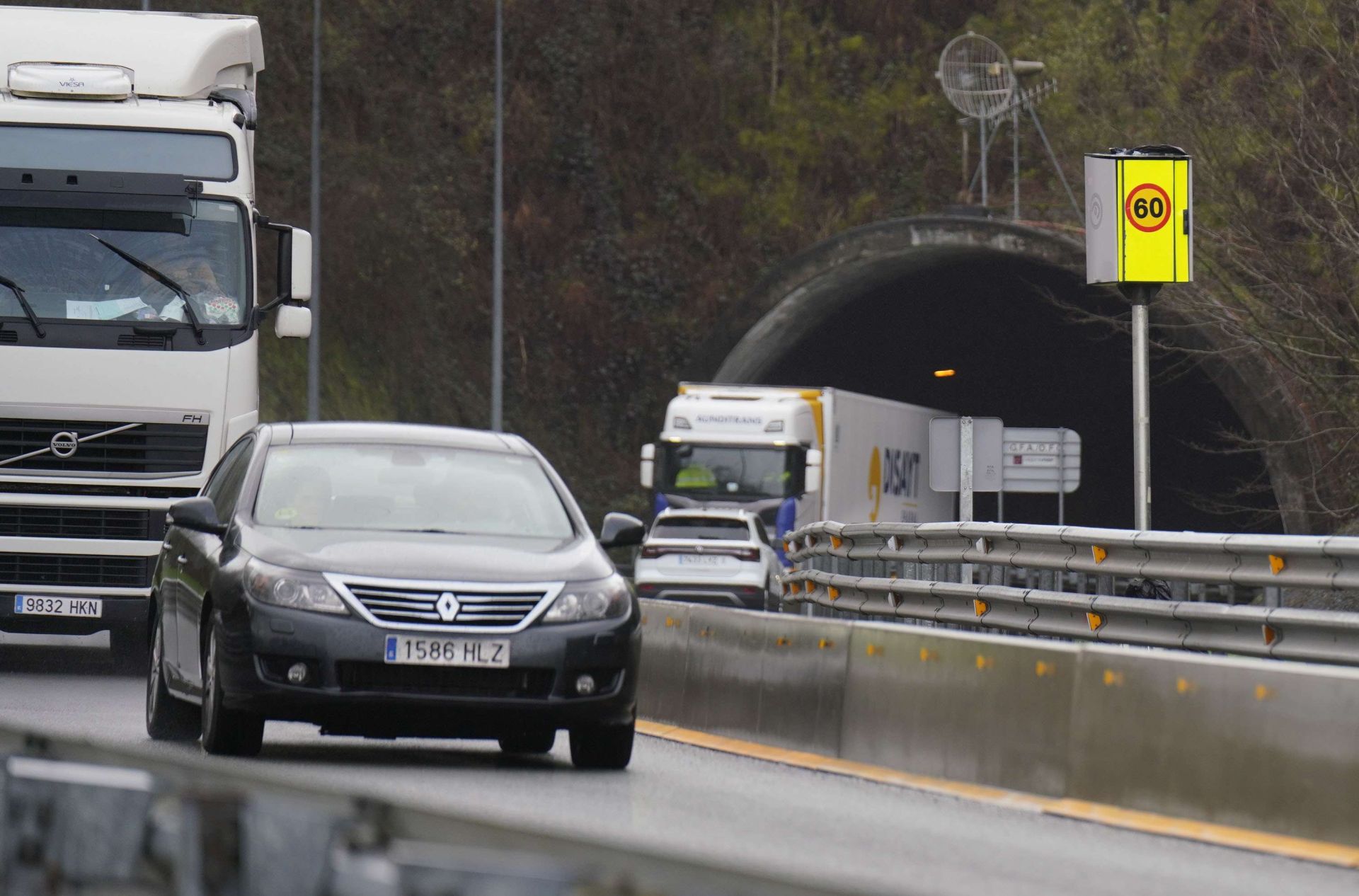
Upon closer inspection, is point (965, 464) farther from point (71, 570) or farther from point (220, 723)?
point (220, 723)

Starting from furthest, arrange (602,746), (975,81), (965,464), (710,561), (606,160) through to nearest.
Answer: (606,160) → (975,81) → (710,561) → (965,464) → (602,746)

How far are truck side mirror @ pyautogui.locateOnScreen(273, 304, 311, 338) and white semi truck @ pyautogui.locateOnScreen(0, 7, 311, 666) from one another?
41 mm

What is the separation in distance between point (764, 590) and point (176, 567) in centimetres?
2433

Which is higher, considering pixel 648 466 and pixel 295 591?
pixel 648 466

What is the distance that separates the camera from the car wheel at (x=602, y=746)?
1084 cm

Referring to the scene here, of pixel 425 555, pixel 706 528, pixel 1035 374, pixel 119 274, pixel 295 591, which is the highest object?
pixel 1035 374

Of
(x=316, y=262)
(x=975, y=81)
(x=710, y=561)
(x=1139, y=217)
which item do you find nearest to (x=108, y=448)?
(x=1139, y=217)

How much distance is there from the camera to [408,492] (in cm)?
1131

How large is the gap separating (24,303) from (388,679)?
271 inches

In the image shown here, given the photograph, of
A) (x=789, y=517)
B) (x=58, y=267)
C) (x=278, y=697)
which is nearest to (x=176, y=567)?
(x=278, y=697)

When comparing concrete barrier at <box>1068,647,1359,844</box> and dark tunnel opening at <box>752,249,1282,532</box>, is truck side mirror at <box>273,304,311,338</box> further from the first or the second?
dark tunnel opening at <box>752,249,1282,532</box>

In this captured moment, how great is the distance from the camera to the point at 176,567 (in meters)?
11.9

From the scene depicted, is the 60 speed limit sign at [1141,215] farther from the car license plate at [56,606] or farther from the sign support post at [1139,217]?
the car license plate at [56,606]

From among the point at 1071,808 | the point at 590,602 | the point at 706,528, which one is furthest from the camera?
the point at 706,528
